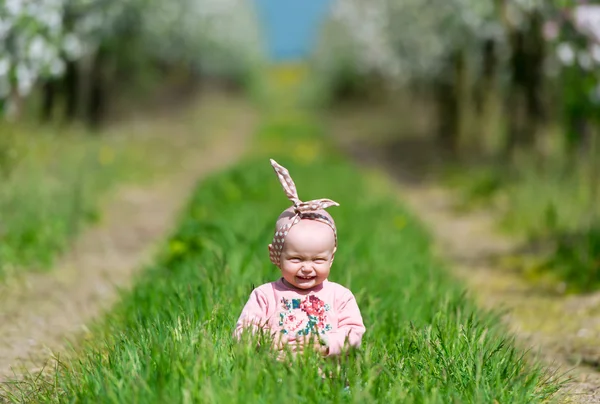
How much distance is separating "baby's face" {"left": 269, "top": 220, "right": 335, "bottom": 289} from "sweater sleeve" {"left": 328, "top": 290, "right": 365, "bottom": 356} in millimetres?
158

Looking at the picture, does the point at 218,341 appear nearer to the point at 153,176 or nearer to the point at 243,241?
the point at 243,241

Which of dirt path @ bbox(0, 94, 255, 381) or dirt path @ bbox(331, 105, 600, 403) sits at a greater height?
dirt path @ bbox(331, 105, 600, 403)

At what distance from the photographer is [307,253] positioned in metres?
3.38

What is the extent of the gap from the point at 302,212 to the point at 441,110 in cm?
1922

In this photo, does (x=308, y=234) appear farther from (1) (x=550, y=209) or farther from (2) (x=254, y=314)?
(1) (x=550, y=209)

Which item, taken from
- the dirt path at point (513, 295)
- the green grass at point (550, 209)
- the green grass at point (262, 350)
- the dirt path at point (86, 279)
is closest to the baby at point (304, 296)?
the green grass at point (262, 350)

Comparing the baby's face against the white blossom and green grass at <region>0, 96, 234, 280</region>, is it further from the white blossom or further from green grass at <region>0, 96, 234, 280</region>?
the white blossom

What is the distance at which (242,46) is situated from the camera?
44656 mm

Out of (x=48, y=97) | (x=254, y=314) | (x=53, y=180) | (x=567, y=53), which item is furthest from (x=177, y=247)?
(x=48, y=97)

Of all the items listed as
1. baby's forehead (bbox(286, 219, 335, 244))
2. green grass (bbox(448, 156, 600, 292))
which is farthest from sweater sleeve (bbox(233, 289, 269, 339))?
green grass (bbox(448, 156, 600, 292))

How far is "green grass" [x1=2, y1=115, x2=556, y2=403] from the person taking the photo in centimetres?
298

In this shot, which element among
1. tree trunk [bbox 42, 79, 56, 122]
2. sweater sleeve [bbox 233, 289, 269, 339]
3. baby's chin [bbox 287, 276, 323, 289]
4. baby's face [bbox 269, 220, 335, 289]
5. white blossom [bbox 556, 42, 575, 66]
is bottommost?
sweater sleeve [bbox 233, 289, 269, 339]

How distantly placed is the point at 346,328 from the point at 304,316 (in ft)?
0.60

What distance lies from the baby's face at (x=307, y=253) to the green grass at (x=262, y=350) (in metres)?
0.37
